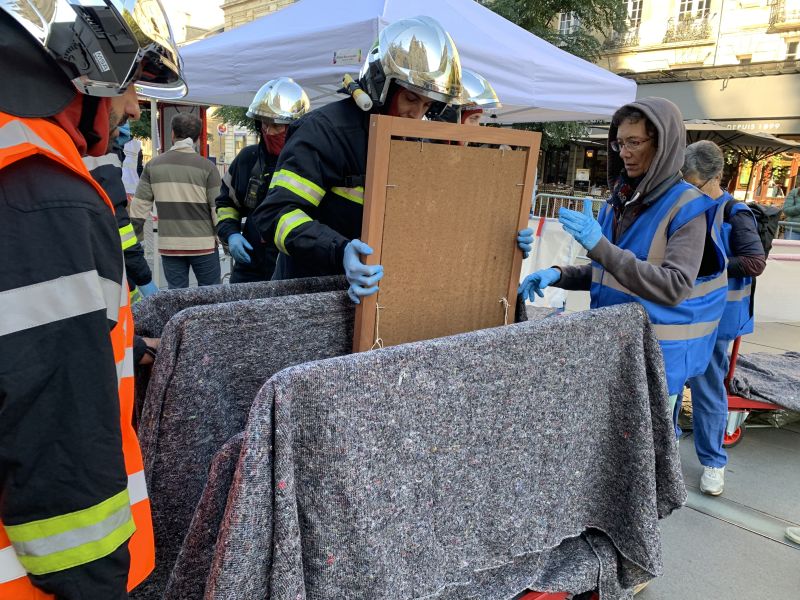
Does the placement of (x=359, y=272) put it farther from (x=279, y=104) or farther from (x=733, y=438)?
(x=733, y=438)

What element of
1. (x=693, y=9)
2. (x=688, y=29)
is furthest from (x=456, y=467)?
(x=693, y=9)

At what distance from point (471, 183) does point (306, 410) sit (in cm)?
88

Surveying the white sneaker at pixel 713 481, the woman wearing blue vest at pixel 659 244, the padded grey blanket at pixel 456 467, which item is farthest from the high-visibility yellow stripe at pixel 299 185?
the white sneaker at pixel 713 481

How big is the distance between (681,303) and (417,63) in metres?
1.34

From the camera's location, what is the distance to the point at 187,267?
4.91 m

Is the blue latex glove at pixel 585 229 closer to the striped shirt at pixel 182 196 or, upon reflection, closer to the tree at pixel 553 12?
the striped shirt at pixel 182 196

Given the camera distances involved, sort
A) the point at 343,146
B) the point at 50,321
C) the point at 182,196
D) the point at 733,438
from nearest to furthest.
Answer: the point at 50,321, the point at 343,146, the point at 733,438, the point at 182,196

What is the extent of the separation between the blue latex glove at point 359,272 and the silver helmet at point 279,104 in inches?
87.5

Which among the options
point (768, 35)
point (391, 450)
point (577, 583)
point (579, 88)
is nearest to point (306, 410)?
point (391, 450)

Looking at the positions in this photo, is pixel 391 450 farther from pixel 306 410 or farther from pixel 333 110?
pixel 333 110

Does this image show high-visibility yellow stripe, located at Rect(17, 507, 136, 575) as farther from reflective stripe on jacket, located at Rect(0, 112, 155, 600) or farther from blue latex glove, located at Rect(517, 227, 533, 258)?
blue latex glove, located at Rect(517, 227, 533, 258)

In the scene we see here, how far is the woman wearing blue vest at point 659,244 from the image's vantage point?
205 centimetres

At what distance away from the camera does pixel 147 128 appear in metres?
24.2

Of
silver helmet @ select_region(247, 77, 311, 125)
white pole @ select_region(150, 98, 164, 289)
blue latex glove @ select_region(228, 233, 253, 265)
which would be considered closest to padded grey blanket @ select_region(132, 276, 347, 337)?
blue latex glove @ select_region(228, 233, 253, 265)
